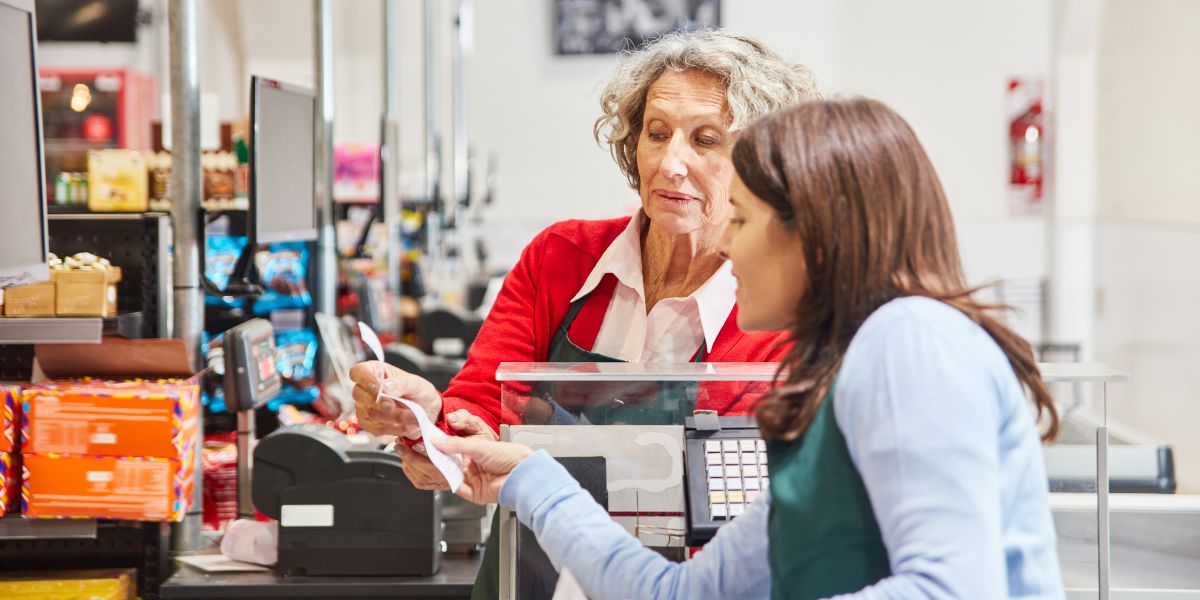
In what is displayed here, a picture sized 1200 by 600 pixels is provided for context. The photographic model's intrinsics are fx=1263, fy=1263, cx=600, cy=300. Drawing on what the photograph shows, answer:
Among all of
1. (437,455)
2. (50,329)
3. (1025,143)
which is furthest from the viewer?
(1025,143)

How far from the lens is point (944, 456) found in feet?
3.60

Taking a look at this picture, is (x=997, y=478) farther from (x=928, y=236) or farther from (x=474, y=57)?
(x=474, y=57)

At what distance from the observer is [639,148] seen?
230cm

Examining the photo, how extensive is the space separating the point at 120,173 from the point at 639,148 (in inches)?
90.5

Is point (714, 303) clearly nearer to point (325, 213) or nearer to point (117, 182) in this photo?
point (117, 182)

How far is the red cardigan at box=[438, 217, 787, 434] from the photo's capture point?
7.37ft

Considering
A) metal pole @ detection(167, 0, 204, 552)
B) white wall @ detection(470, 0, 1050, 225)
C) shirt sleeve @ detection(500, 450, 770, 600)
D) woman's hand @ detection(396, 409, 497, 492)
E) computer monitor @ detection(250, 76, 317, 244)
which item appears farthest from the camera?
white wall @ detection(470, 0, 1050, 225)

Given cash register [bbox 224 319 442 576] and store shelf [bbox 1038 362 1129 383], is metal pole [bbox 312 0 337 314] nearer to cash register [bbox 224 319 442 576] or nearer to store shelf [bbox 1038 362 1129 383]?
cash register [bbox 224 319 442 576]

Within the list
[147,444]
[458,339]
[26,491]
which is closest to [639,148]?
[147,444]

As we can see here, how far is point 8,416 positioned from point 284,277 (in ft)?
7.26

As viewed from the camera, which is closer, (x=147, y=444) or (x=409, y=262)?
(x=147, y=444)

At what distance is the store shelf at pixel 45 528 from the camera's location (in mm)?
2623

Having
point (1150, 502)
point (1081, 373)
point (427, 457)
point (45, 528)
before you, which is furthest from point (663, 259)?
point (45, 528)

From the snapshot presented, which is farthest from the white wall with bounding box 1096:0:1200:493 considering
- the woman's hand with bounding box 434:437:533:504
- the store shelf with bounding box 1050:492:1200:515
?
the woman's hand with bounding box 434:437:533:504
